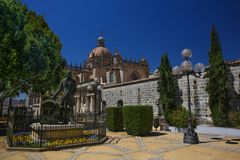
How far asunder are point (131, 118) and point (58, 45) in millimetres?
10539

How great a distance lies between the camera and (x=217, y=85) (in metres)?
14.7

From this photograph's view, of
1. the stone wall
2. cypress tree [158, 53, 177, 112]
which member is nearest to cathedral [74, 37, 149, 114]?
the stone wall

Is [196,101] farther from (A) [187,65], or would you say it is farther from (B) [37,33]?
(B) [37,33]

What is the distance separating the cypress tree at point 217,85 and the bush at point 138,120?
5.71 metres

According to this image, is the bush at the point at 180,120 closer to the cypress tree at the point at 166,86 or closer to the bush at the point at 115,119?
the cypress tree at the point at 166,86

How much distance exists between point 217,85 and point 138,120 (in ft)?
24.3

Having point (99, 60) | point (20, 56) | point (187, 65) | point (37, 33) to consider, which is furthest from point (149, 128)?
point (99, 60)

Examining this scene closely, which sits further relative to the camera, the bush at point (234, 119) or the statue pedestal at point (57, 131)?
the bush at point (234, 119)

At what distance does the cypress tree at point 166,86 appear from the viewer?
59.7 ft

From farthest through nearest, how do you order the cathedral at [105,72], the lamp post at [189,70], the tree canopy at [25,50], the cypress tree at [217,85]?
A: the cathedral at [105,72], the cypress tree at [217,85], the tree canopy at [25,50], the lamp post at [189,70]

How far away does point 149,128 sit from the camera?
1271 cm

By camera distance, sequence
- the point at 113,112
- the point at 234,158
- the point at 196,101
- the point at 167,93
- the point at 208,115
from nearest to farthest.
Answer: the point at 234,158 < the point at 113,112 < the point at 208,115 < the point at 196,101 < the point at 167,93

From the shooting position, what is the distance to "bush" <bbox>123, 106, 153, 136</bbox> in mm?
12164

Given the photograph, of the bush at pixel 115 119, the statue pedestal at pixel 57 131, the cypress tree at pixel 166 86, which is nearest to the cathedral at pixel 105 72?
the cypress tree at pixel 166 86
